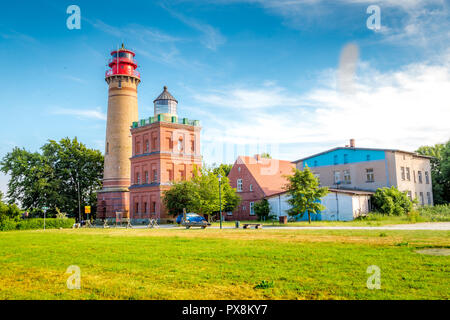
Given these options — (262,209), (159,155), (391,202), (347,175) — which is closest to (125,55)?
(159,155)

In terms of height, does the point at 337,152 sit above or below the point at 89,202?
above

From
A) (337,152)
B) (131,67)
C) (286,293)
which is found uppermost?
(131,67)

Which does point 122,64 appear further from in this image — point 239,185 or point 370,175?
point 370,175

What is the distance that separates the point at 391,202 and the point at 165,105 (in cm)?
3021

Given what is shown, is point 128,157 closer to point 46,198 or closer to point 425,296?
point 46,198

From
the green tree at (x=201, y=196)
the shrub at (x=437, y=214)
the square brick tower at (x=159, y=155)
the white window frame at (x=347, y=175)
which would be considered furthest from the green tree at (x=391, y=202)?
the square brick tower at (x=159, y=155)

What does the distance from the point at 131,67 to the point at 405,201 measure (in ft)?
132

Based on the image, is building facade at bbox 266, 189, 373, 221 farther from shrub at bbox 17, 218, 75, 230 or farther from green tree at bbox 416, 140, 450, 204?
shrub at bbox 17, 218, 75, 230

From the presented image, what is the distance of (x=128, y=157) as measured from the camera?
5309cm

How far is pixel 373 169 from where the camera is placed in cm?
4344

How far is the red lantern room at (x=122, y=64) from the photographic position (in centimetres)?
5197

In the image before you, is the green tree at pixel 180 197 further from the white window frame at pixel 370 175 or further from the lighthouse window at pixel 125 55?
the lighthouse window at pixel 125 55

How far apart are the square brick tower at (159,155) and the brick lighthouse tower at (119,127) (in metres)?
3.09

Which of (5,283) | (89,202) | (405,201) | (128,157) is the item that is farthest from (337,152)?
(5,283)
